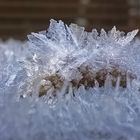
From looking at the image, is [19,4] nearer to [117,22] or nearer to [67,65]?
[117,22]

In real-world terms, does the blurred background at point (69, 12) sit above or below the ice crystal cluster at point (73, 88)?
above

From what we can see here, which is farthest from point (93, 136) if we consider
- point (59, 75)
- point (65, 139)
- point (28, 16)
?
point (28, 16)

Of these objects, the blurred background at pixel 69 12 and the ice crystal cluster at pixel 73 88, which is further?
the blurred background at pixel 69 12

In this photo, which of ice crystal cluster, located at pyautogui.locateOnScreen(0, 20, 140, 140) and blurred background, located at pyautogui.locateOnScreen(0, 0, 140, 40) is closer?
ice crystal cluster, located at pyautogui.locateOnScreen(0, 20, 140, 140)

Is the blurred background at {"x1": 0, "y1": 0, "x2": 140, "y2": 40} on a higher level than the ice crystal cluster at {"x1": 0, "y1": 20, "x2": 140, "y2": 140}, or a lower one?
higher
